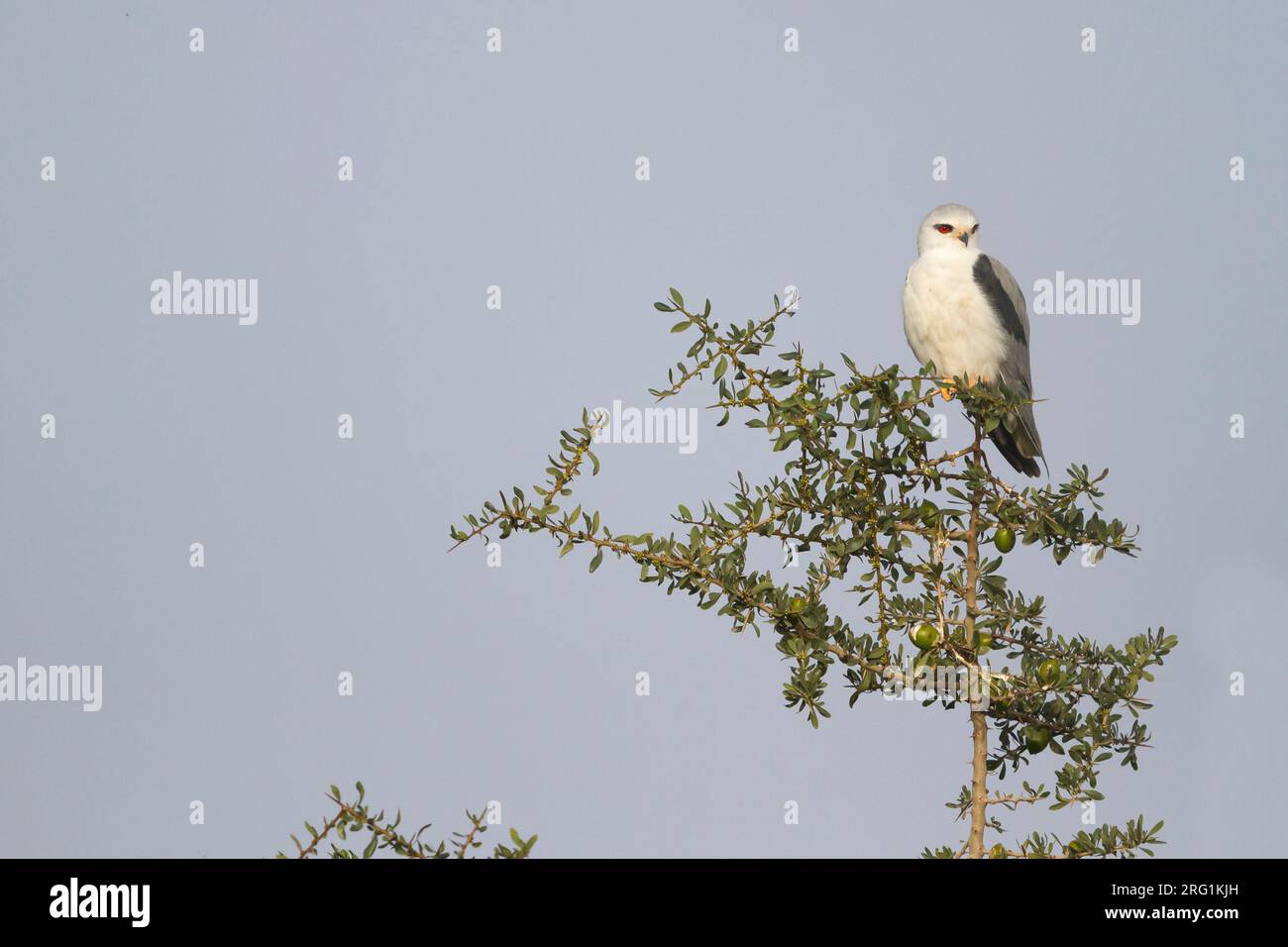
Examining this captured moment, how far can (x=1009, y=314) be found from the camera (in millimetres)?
4113

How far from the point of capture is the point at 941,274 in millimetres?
4121

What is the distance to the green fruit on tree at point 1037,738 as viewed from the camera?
2.39 meters

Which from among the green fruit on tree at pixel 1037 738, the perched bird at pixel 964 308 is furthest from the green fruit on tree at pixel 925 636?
the perched bird at pixel 964 308

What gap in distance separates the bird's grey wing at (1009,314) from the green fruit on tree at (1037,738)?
1.85 m

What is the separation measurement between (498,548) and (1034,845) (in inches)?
153

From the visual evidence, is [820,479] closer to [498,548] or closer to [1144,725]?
[1144,725]

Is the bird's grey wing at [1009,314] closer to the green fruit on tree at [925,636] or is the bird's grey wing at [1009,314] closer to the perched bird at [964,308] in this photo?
the perched bird at [964,308]

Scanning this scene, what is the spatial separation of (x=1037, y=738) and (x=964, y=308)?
1946 mm

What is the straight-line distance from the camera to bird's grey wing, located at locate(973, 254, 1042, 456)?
4.10 meters

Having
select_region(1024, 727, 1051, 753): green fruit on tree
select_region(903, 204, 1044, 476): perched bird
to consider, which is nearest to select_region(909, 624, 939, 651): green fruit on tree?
select_region(1024, 727, 1051, 753): green fruit on tree

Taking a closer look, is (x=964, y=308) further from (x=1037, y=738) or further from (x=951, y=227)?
(x=1037, y=738)
